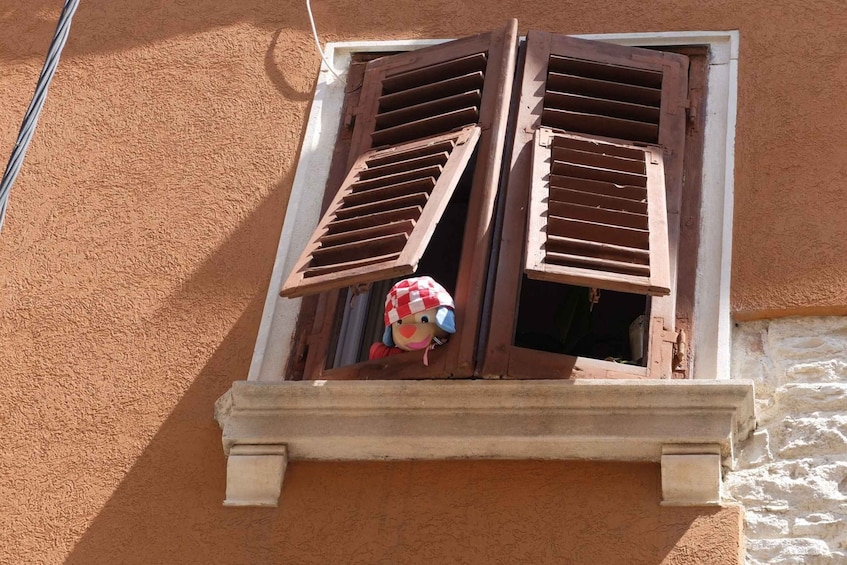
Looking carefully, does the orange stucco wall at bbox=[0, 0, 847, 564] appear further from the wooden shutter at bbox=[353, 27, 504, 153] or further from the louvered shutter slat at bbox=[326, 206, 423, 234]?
the louvered shutter slat at bbox=[326, 206, 423, 234]

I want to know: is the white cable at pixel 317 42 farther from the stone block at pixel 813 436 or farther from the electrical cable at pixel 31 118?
the stone block at pixel 813 436

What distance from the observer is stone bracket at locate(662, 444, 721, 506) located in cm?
489

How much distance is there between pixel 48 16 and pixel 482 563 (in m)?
3.39

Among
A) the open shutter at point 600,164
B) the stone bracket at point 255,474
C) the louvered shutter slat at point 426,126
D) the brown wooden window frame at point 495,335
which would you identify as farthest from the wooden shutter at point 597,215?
the stone bracket at point 255,474

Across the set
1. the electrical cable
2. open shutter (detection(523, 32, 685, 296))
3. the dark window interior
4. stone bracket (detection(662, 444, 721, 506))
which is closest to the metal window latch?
the dark window interior

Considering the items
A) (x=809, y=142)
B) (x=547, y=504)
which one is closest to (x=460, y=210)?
(x=809, y=142)

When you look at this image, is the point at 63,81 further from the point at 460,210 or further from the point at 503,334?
the point at 503,334

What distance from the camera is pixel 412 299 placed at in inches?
201

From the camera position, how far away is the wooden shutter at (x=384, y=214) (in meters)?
5.06

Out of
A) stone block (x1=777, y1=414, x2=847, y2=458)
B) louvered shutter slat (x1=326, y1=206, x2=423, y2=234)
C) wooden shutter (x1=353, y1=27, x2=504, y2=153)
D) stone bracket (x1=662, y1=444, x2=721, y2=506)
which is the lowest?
stone bracket (x1=662, y1=444, x2=721, y2=506)

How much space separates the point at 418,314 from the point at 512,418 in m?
0.45

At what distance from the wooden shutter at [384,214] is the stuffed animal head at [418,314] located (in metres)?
0.14

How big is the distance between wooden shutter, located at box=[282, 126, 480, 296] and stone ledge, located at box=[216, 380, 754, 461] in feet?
1.21

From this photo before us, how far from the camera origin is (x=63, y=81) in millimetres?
6605
